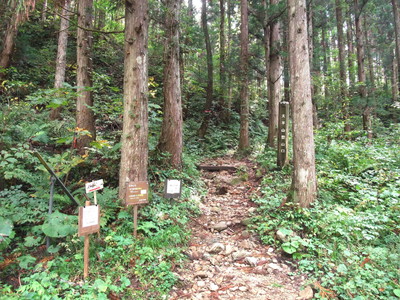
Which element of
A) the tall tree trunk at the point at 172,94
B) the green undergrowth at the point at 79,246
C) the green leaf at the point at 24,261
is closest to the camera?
the green undergrowth at the point at 79,246

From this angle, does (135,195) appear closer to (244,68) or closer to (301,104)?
(301,104)

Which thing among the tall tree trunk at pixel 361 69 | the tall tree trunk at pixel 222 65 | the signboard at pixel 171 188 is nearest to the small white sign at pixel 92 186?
the signboard at pixel 171 188

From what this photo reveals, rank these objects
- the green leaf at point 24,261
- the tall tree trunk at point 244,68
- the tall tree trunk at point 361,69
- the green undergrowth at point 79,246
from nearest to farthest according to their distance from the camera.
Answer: the green undergrowth at point 79,246
the green leaf at point 24,261
the tall tree trunk at point 244,68
the tall tree trunk at point 361,69

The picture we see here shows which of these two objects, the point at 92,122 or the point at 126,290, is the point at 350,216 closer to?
the point at 126,290

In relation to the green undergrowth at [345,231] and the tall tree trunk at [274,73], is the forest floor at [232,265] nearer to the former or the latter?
the green undergrowth at [345,231]

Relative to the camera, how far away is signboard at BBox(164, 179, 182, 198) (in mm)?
5055

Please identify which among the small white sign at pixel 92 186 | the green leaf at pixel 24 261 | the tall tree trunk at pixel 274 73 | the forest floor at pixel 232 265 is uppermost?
Result: the tall tree trunk at pixel 274 73

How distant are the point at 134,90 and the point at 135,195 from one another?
210cm

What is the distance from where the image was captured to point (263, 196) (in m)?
6.34

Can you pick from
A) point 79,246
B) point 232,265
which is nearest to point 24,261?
point 79,246

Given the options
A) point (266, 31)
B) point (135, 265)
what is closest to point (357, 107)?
point (266, 31)

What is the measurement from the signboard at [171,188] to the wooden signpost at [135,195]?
73 centimetres

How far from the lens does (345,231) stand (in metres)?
4.07

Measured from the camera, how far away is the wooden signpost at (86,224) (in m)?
3.14
